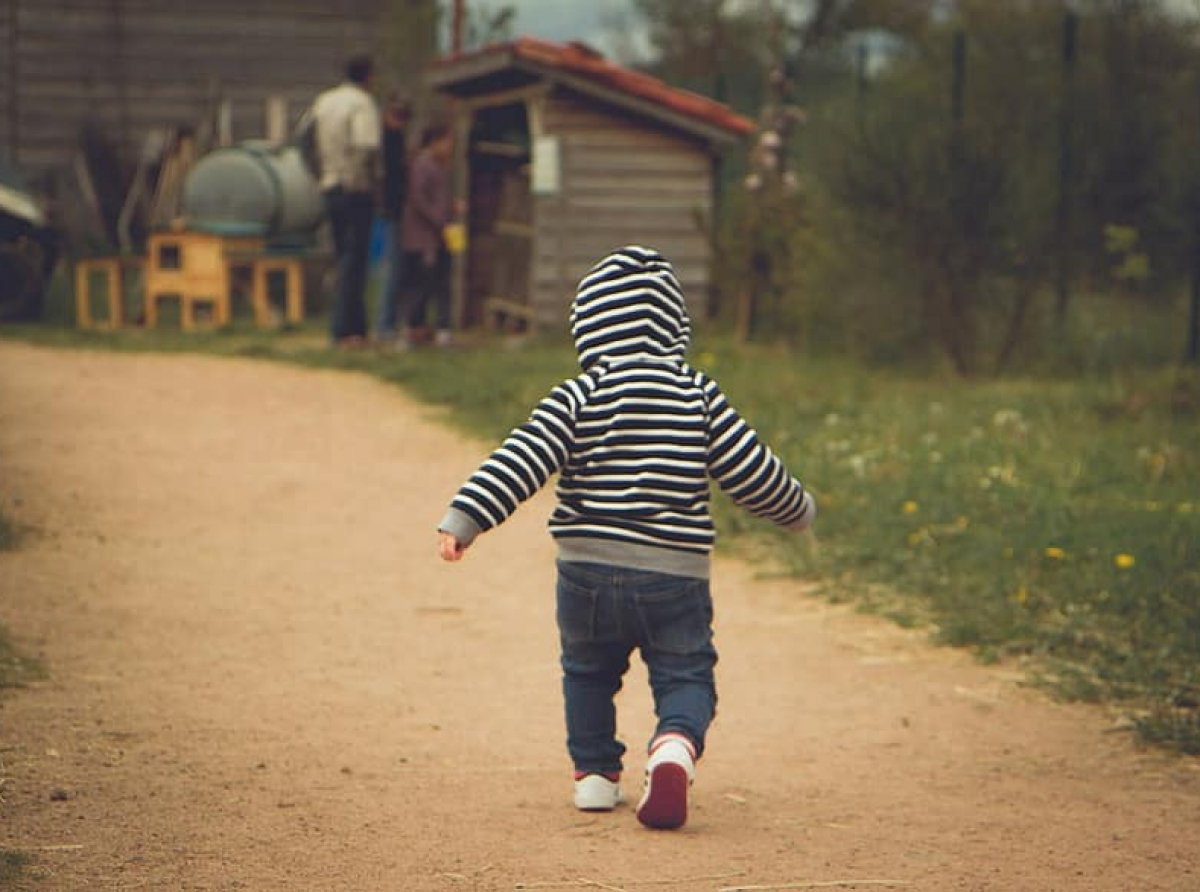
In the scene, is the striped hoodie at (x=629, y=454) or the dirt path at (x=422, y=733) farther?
the striped hoodie at (x=629, y=454)

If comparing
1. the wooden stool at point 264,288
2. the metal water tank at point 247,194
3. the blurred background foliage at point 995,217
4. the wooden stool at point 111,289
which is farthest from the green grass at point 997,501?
the metal water tank at point 247,194

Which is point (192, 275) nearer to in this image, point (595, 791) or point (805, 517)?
point (805, 517)

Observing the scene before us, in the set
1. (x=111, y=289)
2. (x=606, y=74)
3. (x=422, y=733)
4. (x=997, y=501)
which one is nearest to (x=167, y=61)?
→ (x=111, y=289)

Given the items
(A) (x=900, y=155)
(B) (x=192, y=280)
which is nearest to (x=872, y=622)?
(A) (x=900, y=155)

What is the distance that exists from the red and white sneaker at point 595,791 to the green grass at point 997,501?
5.94 feet

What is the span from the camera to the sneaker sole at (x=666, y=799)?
438cm

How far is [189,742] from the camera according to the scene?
5.19m

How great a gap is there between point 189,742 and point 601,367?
152 centimetres

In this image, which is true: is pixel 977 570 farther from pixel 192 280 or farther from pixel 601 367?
pixel 192 280

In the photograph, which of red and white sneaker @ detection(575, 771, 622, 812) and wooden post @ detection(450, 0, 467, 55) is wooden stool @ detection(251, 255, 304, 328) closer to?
wooden post @ detection(450, 0, 467, 55)

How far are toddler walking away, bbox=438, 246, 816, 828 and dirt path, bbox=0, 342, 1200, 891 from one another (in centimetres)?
24

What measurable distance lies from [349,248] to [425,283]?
2.12 feet

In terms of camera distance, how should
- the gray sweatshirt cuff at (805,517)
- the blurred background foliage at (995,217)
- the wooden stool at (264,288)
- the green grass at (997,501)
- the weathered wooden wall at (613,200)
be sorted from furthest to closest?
the wooden stool at (264,288)
the weathered wooden wall at (613,200)
the blurred background foliage at (995,217)
the green grass at (997,501)
the gray sweatshirt cuff at (805,517)

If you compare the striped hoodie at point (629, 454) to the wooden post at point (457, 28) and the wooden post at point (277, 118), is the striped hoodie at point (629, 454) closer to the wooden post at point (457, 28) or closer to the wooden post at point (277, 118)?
the wooden post at point (277, 118)
